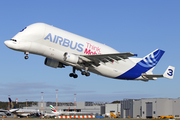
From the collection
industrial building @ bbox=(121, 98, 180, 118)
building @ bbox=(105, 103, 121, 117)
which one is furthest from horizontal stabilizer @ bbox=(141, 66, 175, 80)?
building @ bbox=(105, 103, 121, 117)

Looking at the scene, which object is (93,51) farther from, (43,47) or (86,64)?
(43,47)

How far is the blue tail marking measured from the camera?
47.6 meters

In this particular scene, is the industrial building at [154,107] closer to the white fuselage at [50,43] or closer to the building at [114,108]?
the building at [114,108]

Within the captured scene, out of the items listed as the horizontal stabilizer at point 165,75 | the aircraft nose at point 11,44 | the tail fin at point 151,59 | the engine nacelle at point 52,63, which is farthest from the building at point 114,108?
the aircraft nose at point 11,44

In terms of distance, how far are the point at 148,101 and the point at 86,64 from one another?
4916cm

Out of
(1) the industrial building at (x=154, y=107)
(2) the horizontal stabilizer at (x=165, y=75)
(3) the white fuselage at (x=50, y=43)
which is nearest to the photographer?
(3) the white fuselage at (x=50, y=43)

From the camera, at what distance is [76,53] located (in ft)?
134

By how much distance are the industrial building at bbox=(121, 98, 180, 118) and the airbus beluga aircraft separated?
3483 cm

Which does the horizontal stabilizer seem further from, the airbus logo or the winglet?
the airbus logo

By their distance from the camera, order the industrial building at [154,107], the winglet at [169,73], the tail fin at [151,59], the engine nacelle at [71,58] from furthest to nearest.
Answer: the industrial building at [154,107] < the tail fin at [151,59] < the winglet at [169,73] < the engine nacelle at [71,58]

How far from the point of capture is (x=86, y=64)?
43281mm

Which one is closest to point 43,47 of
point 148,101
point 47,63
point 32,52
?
point 32,52

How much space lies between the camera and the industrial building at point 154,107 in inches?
3194

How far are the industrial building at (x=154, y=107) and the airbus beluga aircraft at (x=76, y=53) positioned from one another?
A: 114 feet
